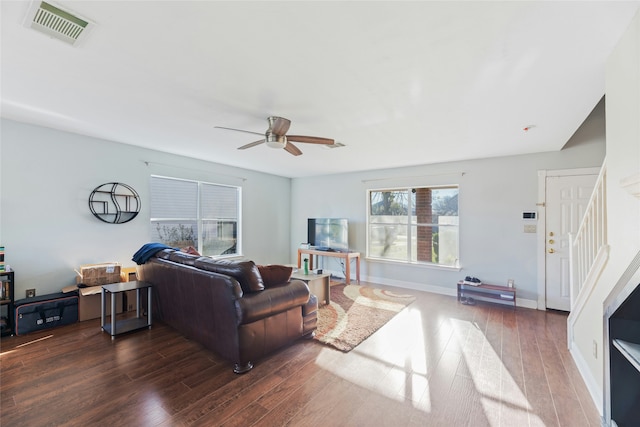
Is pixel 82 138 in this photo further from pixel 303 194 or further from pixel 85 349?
pixel 303 194

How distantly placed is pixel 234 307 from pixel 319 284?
195 centimetres

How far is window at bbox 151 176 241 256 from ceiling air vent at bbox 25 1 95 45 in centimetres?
307

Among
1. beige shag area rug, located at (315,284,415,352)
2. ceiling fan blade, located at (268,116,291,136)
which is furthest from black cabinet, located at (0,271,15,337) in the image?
beige shag area rug, located at (315,284,415,352)

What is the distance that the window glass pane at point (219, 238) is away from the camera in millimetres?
5199

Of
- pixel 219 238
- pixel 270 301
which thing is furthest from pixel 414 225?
pixel 219 238

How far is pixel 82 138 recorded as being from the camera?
144 inches

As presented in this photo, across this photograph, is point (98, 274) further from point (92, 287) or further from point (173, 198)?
point (173, 198)

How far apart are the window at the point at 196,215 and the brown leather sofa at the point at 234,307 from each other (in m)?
1.71

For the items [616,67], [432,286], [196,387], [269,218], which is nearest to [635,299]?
[616,67]

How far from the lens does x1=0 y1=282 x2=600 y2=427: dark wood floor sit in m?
1.79

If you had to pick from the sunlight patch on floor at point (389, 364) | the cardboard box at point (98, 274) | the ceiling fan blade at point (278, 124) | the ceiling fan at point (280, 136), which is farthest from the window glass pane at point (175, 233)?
the sunlight patch on floor at point (389, 364)

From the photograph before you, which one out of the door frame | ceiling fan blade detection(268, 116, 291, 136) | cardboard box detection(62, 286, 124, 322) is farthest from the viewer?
the door frame

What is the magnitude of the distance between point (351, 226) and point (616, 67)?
4.58m

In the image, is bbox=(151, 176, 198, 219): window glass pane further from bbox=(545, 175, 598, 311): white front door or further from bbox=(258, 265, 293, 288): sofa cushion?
bbox=(545, 175, 598, 311): white front door
